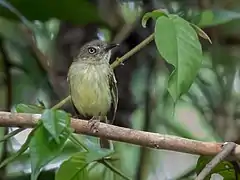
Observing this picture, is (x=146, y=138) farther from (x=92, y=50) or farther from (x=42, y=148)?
(x=92, y=50)

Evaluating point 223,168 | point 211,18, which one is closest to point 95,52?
point 211,18

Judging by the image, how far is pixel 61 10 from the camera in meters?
1.82

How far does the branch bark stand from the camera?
101 cm

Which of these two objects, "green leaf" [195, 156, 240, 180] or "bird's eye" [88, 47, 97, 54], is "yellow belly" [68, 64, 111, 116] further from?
"green leaf" [195, 156, 240, 180]

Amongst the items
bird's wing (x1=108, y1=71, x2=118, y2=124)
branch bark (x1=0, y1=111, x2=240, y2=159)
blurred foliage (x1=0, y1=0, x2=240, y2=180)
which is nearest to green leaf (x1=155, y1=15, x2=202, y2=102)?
branch bark (x1=0, y1=111, x2=240, y2=159)

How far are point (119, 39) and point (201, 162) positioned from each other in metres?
0.95

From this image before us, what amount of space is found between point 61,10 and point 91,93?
1.16 feet

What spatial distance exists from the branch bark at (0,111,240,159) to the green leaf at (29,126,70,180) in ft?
0.41

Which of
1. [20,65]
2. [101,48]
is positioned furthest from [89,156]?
[101,48]

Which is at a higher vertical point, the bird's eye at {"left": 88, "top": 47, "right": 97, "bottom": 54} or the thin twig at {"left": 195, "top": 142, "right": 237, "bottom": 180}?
Answer: the bird's eye at {"left": 88, "top": 47, "right": 97, "bottom": 54}

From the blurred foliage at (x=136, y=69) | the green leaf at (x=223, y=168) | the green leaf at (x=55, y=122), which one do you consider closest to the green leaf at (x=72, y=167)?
the green leaf at (x=55, y=122)

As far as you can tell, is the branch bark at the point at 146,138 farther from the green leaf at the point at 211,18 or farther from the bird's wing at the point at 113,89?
the bird's wing at the point at 113,89

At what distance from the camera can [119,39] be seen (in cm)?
205

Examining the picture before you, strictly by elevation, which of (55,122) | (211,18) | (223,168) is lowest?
(223,168)
